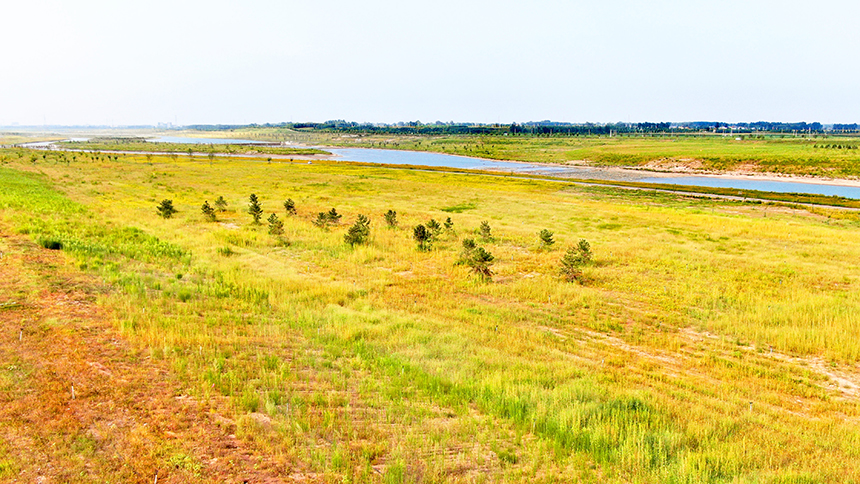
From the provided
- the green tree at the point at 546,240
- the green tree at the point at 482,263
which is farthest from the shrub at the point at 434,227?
the green tree at the point at 482,263

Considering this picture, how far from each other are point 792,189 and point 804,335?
70476 millimetres

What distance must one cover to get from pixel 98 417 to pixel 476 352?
7.30 meters

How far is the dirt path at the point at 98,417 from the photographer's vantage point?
6.30 m

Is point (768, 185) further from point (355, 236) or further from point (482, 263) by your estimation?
point (355, 236)

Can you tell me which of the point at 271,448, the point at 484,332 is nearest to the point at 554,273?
the point at 484,332

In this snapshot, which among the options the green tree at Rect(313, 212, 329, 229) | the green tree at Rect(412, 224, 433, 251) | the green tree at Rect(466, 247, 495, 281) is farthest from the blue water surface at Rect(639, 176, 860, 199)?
the green tree at Rect(466, 247, 495, 281)

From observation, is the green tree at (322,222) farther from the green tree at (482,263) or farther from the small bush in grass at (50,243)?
the small bush in grass at (50,243)

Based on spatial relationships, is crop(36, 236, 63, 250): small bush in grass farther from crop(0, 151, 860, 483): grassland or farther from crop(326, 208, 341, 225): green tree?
crop(326, 208, 341, 225): green tree

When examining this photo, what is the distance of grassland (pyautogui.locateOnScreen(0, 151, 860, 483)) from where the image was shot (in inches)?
274

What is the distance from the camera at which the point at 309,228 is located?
101 feet

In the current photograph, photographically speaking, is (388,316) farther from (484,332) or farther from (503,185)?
(503,185)

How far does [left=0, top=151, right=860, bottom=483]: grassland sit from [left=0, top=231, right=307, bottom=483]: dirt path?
0.26 ft

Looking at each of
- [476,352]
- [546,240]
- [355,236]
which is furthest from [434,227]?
[476,352]

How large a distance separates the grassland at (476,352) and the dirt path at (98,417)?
80 mm
